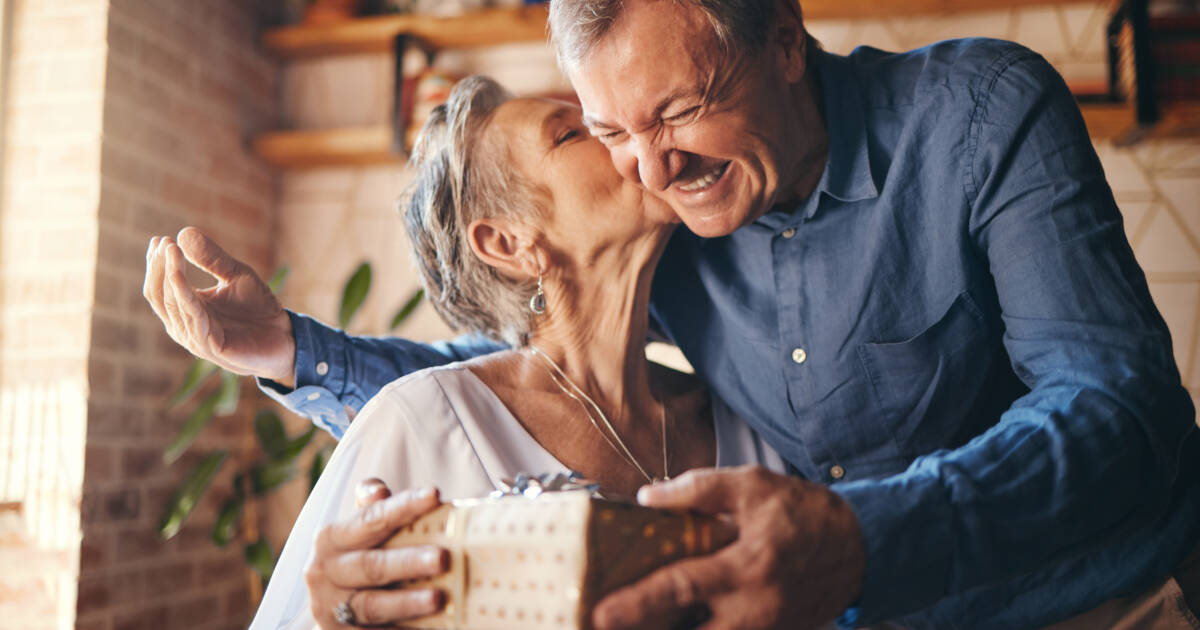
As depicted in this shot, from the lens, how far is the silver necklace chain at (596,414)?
4.63ft

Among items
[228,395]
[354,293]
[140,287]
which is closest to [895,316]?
[354,293]

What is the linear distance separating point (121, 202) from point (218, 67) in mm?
781

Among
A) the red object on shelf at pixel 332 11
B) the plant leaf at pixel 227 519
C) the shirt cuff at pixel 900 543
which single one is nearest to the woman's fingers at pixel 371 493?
the shirt cuff at pixel 900 543

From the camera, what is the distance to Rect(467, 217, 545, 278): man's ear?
1.46 metres

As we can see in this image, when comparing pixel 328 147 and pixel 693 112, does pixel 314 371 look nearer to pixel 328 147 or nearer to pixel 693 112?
pixel 693 112

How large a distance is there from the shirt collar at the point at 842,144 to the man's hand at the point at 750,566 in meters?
0.74

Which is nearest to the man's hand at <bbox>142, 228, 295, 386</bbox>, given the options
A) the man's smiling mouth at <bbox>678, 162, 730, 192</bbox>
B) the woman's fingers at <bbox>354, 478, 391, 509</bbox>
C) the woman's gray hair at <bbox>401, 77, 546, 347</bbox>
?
the woman's gray hair at <bbox>401, 77, 546, 347</bbox>

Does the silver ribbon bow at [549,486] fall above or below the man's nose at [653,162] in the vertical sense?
below

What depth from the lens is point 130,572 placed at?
2.57 meters

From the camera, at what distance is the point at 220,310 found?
A: 1.41 meters

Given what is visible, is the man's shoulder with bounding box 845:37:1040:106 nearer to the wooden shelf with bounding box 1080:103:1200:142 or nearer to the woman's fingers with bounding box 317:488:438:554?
the woman's fingers with bounding box 317:488:438:554

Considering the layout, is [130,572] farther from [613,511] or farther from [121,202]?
[613,511]

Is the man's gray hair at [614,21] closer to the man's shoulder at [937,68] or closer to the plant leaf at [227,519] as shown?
the man's shoulder at [937,68]

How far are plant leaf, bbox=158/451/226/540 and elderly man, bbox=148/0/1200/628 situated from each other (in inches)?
44.7
